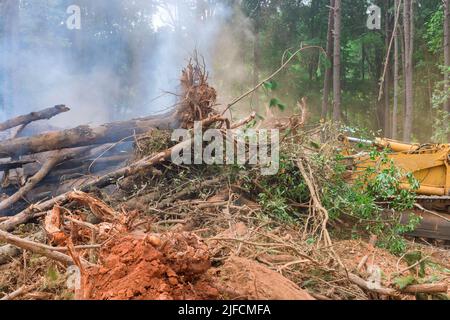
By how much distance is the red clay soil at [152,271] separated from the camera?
2425 mm

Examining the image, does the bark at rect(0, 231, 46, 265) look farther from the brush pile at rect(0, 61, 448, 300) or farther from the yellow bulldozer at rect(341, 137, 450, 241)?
the yellow bulldozer at rect(341, 137, 450, 241)

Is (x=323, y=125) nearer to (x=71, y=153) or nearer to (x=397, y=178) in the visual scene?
(x=397, y=178)

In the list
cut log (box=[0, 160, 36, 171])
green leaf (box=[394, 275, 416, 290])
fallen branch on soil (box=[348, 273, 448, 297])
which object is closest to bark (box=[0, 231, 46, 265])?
cut log (box=[0, 160, 36, 171])

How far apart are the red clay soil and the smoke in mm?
15709

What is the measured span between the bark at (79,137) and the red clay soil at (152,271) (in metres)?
3.85

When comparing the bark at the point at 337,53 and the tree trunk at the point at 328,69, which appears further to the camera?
the tree trunk at the point at 328,69

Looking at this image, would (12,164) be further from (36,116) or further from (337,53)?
(337,53)

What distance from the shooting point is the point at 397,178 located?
20.7 feet

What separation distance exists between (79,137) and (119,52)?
17755 mm

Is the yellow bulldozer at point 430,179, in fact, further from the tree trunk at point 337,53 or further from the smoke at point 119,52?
the smoke at point 119,52

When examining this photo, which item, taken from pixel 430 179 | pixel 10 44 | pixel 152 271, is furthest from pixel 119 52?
pixel 152 271

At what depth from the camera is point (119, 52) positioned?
22.8m

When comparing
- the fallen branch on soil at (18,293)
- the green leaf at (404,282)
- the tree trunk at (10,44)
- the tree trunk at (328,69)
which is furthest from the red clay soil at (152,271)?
the tree trunk at (328,69)
